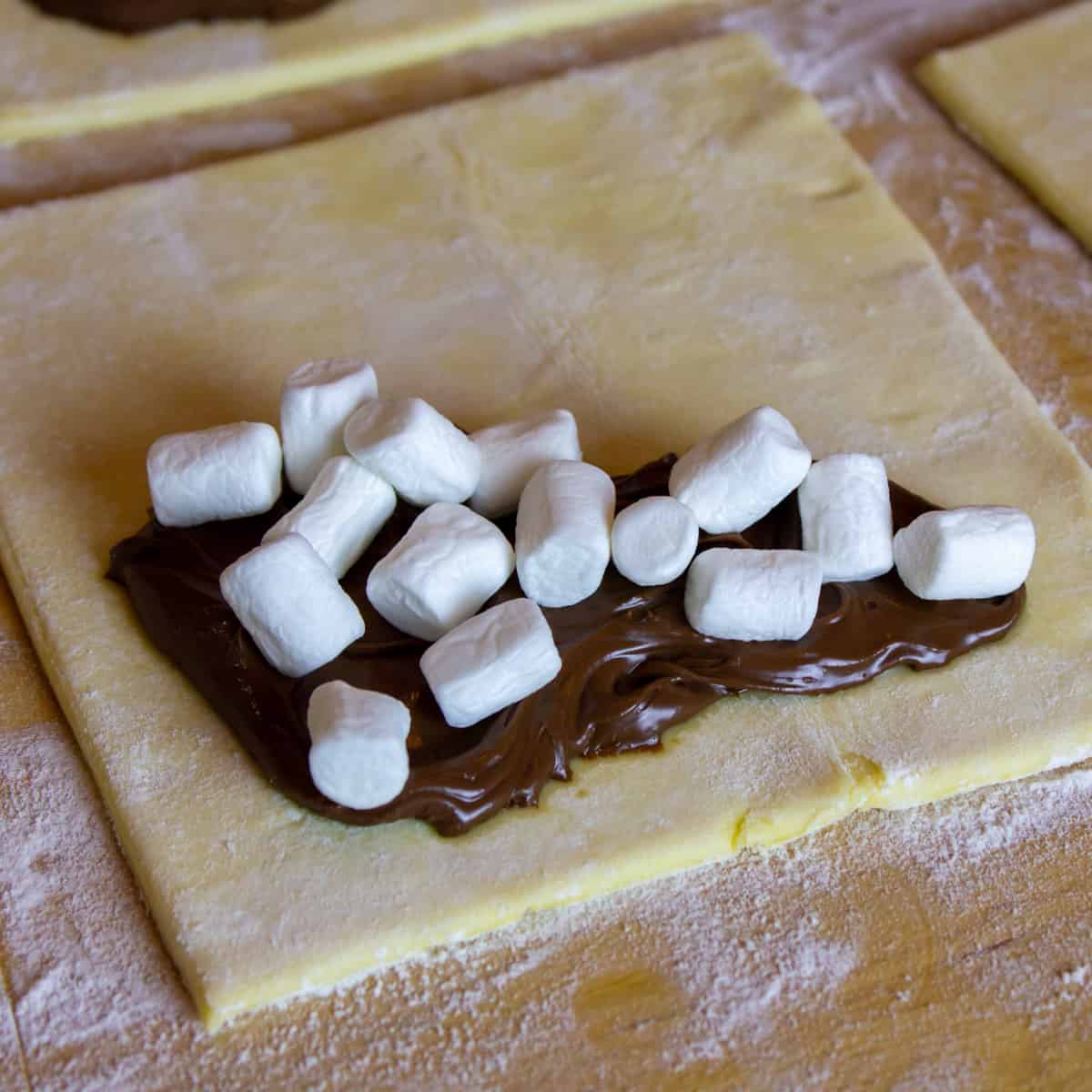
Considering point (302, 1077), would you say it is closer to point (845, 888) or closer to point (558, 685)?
point (558, 685)

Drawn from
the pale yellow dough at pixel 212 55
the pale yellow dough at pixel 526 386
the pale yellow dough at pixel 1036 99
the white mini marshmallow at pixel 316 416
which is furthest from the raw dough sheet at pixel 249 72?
the white mini marshmallow at pixel 316 416

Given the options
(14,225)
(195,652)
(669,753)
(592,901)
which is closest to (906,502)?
(669,753)

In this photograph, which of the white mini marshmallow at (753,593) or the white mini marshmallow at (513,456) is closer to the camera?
the white mini marshmallow at (753,593)

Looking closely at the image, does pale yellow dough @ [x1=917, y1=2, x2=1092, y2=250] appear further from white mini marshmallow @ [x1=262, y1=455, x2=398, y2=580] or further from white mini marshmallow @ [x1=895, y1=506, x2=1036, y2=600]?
white mini marshmallow @ [x1=262, y1=455, x2=398, y2=580]

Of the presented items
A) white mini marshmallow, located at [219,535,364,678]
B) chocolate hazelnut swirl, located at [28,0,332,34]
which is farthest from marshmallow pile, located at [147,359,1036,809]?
chocolate hazelnut swirl, located at [28,0,332,34]

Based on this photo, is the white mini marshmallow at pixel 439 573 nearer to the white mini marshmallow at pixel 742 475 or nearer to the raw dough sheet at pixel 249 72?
the white mini marshmallow at pixel 742 475

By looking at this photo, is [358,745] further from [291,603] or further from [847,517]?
[847,517]
